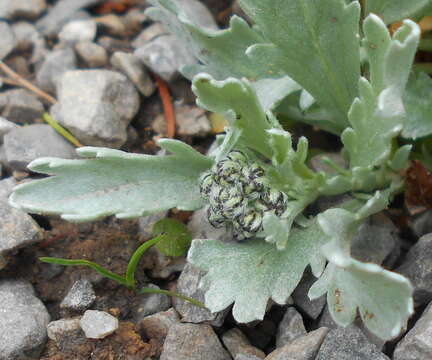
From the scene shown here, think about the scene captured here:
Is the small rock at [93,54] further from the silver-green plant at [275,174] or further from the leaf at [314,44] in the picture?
the leaf at [314,44]

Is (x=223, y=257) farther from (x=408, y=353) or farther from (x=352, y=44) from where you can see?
(x=352, y=44)

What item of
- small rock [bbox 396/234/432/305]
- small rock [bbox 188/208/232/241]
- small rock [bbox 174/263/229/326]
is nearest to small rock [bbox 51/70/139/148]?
small rock [bbox 188/208/232/241]

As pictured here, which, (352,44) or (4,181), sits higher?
(352,44)

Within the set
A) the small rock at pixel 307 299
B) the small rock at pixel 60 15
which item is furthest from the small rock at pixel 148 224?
the small rock at pixel 60 15

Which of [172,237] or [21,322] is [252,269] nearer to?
[172,237]

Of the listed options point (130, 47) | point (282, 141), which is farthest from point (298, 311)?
point (130, 47)

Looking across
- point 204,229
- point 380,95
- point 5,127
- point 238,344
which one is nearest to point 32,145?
point 5,127

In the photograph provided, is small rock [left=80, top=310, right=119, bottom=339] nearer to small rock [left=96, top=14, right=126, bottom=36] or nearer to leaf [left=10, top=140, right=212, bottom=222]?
leaf [left=10, top=140, right=212, bottom=222]
